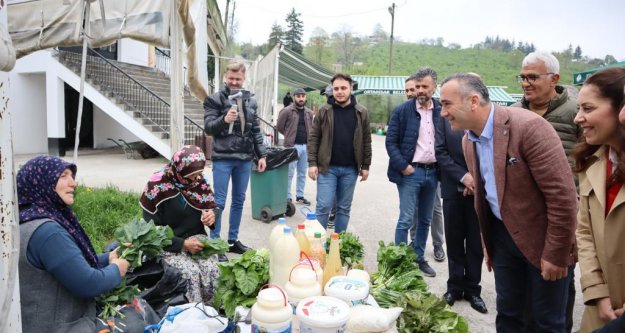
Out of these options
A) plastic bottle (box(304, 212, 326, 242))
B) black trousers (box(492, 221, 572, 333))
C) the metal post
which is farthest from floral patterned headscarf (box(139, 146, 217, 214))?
black trousers (box(492, 221, 572, 333))

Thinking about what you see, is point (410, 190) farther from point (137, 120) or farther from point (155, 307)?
point (137, 120)

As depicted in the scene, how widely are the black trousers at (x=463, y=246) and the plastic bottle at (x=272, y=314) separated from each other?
7.73ft

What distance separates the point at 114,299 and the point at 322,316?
1.34 meters

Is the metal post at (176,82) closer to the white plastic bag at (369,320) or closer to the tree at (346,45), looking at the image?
the white plastic bag at (369,320)

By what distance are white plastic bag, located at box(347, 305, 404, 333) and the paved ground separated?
1933 millimetres

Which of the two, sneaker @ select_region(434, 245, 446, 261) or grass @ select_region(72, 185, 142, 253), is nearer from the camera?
sneaker @ select_region(434, 245, 446, 261)

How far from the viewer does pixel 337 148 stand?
4461 mm

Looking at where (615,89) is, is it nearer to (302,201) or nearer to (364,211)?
(364,211)

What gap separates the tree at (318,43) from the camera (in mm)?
64562

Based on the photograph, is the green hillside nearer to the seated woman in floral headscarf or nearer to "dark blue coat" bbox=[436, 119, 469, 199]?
"dark blue coat" bbox=[436, 119, 469, 199]

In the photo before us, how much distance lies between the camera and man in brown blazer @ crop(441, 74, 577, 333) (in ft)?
7.22

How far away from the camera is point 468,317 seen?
11.6ft

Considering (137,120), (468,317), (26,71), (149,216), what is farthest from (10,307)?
(26,71)

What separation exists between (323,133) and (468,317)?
2.27m
